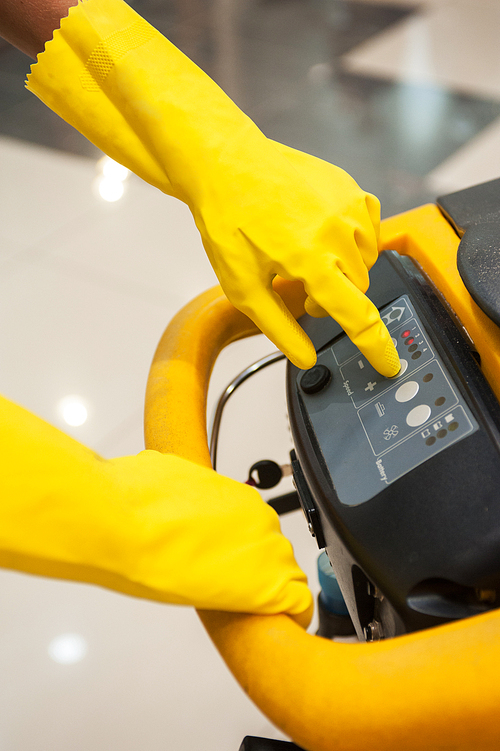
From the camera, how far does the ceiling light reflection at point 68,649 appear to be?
107cm

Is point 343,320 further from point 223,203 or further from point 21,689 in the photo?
point 21,689

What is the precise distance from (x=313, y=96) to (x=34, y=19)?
7.00 feet

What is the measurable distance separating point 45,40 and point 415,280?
45cm

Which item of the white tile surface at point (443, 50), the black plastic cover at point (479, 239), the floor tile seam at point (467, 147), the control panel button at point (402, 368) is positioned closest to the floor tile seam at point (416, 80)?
the white tile surface at point (443, 50)

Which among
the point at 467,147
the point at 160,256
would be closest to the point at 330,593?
the point at 160,256

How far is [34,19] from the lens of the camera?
0.66 meters

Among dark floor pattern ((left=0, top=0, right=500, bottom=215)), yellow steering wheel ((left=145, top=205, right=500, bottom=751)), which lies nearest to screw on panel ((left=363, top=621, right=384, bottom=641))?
yellow steering wheel ((left=145, top=205, right=500, bottom=751))

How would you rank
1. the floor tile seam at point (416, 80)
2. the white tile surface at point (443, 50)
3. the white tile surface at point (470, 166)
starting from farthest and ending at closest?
the white tile surface at point (443, 50)
the floor tile seam at point (416, 80)
the white tile surface at point (470, 166)

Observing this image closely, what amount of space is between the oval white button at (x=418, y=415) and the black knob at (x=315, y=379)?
4.3 inches

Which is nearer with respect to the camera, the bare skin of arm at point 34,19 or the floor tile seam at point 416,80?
the bare skin of arm at point 34,19

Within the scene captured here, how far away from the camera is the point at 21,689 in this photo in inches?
40.5

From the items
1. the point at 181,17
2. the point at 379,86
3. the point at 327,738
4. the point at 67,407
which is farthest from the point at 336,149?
the point at 327,738

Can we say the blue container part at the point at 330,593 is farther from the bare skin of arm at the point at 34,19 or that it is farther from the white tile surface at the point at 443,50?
the white tile surface at the point at 443,50

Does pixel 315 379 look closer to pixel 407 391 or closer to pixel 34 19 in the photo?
pixel 407 391
